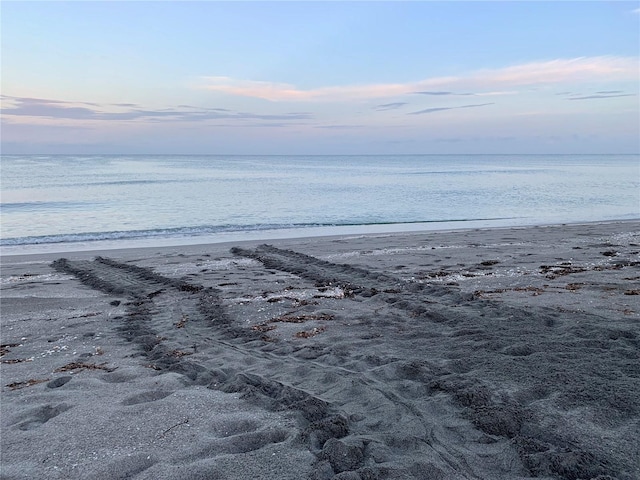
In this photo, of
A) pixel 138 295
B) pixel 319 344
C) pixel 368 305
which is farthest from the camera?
pixel 138 295

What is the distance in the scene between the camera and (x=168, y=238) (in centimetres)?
1683

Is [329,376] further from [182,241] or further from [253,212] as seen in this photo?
[253,212]

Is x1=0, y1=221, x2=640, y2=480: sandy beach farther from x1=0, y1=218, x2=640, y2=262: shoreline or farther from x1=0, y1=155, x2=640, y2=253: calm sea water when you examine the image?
x1=0, y1=155, x2=640, y2=253: calm sea water

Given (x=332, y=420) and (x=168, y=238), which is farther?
(x=168, y=238)

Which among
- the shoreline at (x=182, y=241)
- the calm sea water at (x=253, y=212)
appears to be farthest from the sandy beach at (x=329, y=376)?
the calm sea water at (x=253, y=212)

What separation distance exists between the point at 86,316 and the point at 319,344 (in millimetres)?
3702

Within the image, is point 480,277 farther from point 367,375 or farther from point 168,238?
point 168,238

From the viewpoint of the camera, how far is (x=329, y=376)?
4.37m

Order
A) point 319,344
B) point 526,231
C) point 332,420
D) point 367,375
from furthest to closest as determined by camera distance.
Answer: point 526,231
point 319,344
point 367,375
point 332,420

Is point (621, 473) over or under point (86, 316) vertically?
over

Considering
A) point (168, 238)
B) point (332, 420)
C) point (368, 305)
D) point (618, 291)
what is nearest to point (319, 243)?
point (168, 238)

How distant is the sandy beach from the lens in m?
3.08

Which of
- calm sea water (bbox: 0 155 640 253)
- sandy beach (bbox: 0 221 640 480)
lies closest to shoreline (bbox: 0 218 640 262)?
calm sea water (bbox: 0 155 640 253)

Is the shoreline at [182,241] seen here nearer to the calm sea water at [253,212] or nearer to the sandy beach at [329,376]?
the calm sea water at [253,212]
